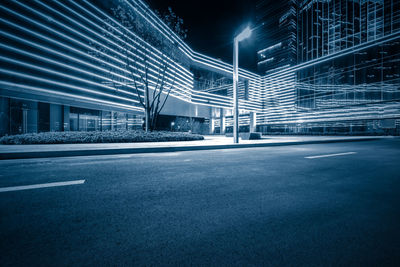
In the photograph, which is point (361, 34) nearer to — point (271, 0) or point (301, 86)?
point (301, 86)

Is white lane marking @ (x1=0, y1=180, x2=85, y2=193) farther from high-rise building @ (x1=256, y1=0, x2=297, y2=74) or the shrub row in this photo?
high-rise building @ (x1=256, y1=0, x2=297, y2=74)

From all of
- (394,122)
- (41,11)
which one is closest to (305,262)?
(41,11)

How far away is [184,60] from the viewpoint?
29.7m

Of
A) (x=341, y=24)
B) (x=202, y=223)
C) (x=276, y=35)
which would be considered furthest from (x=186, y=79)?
(x=276, y=35)

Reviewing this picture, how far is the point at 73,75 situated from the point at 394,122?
4729 cm

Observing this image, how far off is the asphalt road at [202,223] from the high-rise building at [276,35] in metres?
58.3

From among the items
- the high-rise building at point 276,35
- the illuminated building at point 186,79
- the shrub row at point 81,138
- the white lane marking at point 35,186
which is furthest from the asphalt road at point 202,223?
the high-rise building at point 276,35

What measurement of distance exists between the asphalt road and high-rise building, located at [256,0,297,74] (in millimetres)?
58331

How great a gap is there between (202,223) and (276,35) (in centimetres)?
7782

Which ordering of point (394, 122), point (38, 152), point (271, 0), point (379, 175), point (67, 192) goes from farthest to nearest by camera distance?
point (271, 0) < point (394, 122) < point (38, 152) < point (379, 175) < point (67, 192)

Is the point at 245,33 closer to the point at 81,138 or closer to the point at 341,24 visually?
the point at 81,138

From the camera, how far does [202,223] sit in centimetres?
183

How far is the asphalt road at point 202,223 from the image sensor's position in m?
1.31

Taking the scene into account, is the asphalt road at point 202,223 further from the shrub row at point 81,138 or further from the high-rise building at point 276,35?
the high-rise building at point 276,35
